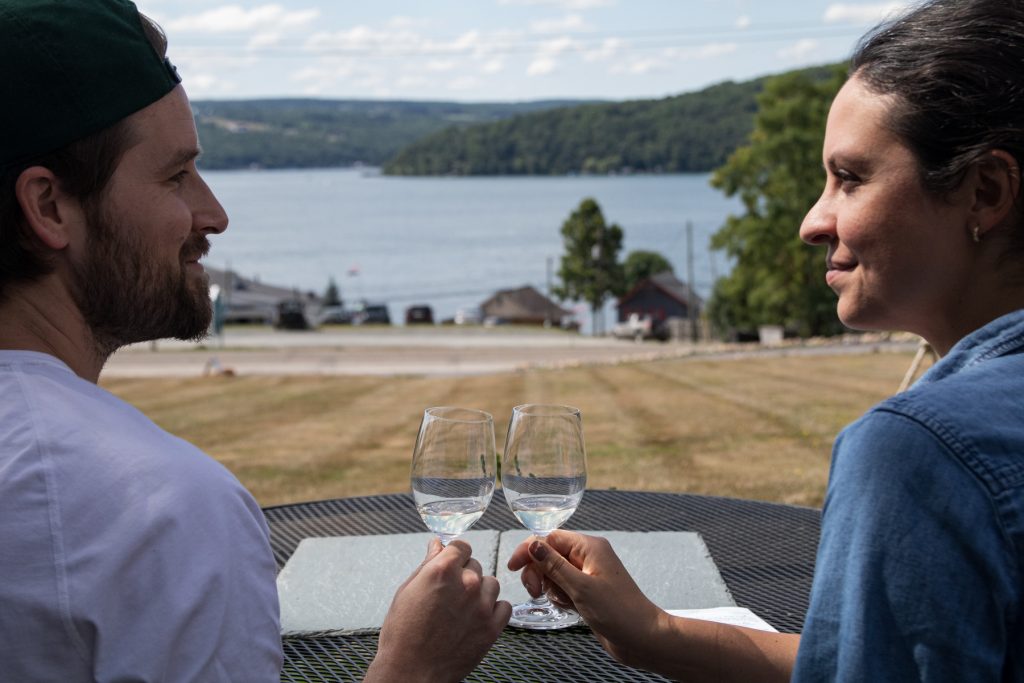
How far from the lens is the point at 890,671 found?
97 centimetres

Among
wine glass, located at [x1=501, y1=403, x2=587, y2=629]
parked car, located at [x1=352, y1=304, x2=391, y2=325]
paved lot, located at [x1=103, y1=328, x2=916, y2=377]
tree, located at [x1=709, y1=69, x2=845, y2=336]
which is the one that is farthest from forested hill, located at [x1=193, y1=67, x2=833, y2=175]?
wine glass, located at [x1=501, y1=403, x2=587, y2=629]

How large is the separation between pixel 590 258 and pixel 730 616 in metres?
73.8

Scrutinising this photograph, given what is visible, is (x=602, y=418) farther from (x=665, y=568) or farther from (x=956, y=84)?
(x=956, y=84)

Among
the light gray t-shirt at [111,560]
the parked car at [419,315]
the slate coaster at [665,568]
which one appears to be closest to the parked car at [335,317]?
the parked car at [419,315]

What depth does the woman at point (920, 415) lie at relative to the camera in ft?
3.12

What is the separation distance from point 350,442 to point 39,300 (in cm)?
959

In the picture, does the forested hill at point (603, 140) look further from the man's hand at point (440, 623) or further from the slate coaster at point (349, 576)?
the man's hand at point (440, 623)

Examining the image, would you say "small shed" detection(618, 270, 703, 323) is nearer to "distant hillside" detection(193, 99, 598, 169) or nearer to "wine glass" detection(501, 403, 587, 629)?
"distant hillside" detection(193, 99, 598, 169)

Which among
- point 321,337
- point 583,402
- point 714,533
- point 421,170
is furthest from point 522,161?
point 714,533

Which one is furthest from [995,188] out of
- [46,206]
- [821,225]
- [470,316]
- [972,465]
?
[470,316]

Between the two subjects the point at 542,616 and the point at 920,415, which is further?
the point at 542,616

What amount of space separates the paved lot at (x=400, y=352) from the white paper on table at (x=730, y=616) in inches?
823

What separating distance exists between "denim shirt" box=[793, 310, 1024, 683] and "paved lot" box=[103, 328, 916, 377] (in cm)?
2177

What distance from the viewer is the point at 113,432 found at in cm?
113
